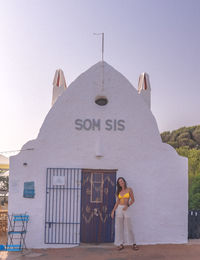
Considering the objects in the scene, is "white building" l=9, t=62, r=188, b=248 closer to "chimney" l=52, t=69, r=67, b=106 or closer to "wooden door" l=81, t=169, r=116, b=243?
"wooden door" l=81, t=169, r=116, b=243

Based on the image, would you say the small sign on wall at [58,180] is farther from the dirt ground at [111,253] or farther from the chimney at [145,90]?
the chimney at [145,90]

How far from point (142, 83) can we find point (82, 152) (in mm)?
2841

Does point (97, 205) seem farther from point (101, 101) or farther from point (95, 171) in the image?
point (101, 101)

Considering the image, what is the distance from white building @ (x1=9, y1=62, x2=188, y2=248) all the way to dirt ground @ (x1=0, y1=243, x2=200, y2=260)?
295 mm

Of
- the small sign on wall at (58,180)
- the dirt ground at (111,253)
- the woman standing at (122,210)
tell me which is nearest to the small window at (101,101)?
the woman standing at (122,210)

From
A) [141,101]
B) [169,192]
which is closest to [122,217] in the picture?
[169,192]

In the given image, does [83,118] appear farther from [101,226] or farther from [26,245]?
Result: [26,245]

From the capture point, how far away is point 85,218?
25.0 feet

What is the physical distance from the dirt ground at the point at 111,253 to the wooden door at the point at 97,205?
30cm

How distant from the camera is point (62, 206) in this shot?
7547mm

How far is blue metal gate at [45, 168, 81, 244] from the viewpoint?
7.48 metres

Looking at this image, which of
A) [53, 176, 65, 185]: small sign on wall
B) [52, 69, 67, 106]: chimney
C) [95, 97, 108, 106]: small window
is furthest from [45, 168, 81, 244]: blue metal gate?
[52, 69, 67, 106]: chimney

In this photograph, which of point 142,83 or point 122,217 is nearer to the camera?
point 122,217

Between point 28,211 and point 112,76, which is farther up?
point 112,76
